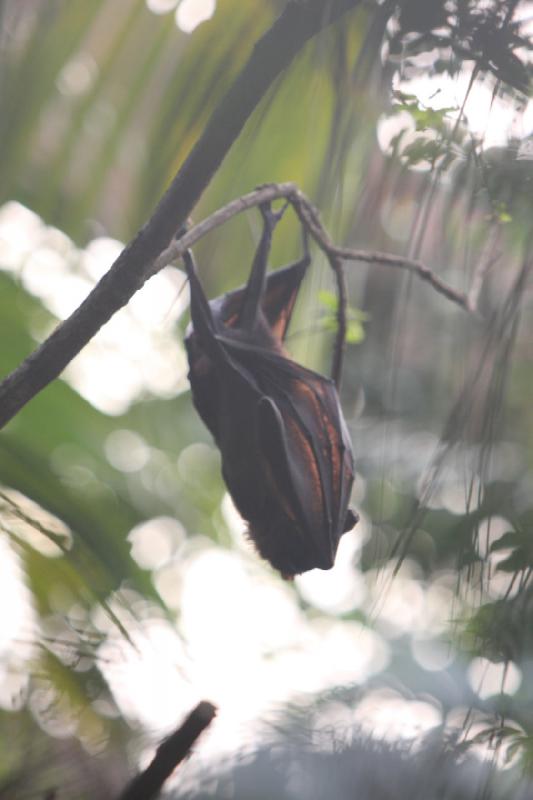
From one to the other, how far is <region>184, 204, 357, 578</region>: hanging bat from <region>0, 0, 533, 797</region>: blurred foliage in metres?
0.07

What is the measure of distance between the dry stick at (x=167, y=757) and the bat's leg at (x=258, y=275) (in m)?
0.68

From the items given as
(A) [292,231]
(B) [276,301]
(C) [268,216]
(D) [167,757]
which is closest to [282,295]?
(B) [276,301]

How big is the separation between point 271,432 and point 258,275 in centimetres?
20

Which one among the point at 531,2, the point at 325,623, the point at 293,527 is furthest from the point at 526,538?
the point at 325,623

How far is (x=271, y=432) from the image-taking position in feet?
3.84

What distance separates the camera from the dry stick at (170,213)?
0.68 meters

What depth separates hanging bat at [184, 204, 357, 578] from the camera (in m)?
1.18

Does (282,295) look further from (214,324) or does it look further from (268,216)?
(268,216)

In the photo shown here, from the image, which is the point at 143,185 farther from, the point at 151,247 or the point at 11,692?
the point at 11,692

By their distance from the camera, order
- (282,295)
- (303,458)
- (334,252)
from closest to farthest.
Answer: (334,252)
(303,458)
(282,295)

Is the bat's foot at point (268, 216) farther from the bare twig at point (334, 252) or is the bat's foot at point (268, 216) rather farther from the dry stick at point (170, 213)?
the dry stick at point (170, 213)

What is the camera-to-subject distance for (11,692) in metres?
1.23

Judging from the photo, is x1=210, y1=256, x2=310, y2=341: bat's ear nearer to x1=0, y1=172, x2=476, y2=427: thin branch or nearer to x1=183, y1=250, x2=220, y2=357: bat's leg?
x1=183, y1=250, x2=220, y2=357: bat's leg

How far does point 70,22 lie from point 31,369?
0.50 metres
